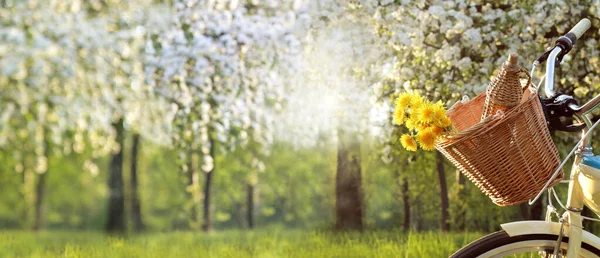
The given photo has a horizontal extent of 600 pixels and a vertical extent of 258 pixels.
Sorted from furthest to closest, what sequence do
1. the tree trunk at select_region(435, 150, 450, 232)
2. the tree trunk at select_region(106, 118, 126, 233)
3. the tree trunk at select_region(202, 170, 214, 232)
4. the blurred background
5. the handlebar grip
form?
the tree trunk at select_region(202, 170, 214, 232) → the tree trunk at select_region(106, 118, 126, 233) → the tree trunk at select_region(435, 150, 450, 232) → the blurred background → the handlebar grip

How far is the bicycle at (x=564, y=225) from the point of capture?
93.2 inches

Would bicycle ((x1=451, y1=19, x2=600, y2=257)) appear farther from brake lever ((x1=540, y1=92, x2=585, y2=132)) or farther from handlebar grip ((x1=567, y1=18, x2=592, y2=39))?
handlebar grip ((x1=567, y1=18, x2=592, y2=39))

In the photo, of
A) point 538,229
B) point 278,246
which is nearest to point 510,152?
point 538,229

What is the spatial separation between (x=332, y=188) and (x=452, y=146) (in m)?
5.04

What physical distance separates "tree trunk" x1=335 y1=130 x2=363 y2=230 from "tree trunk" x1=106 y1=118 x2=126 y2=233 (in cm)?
452

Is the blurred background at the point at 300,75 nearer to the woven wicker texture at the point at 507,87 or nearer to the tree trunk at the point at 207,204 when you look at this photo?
the tree trunk at the point at 207,204

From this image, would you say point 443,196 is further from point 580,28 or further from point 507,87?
point 507,87

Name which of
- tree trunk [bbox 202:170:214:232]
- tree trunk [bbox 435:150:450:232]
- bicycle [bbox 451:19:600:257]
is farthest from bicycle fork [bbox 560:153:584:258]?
tree trunk [bbox 202:170:214:232]

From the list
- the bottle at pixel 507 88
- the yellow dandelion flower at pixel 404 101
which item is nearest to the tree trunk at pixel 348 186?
the yellow dandelion flower at pixel 404 101

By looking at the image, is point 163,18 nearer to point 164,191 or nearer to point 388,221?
point 388,221

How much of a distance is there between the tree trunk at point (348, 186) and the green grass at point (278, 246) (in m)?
0.27

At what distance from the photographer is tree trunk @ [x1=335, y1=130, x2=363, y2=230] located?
6.96 meters

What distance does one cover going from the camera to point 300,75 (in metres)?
7.27

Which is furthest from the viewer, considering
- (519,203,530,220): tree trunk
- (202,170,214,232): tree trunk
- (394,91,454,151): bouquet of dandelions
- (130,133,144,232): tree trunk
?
(202,170,214,232): tree trunk
